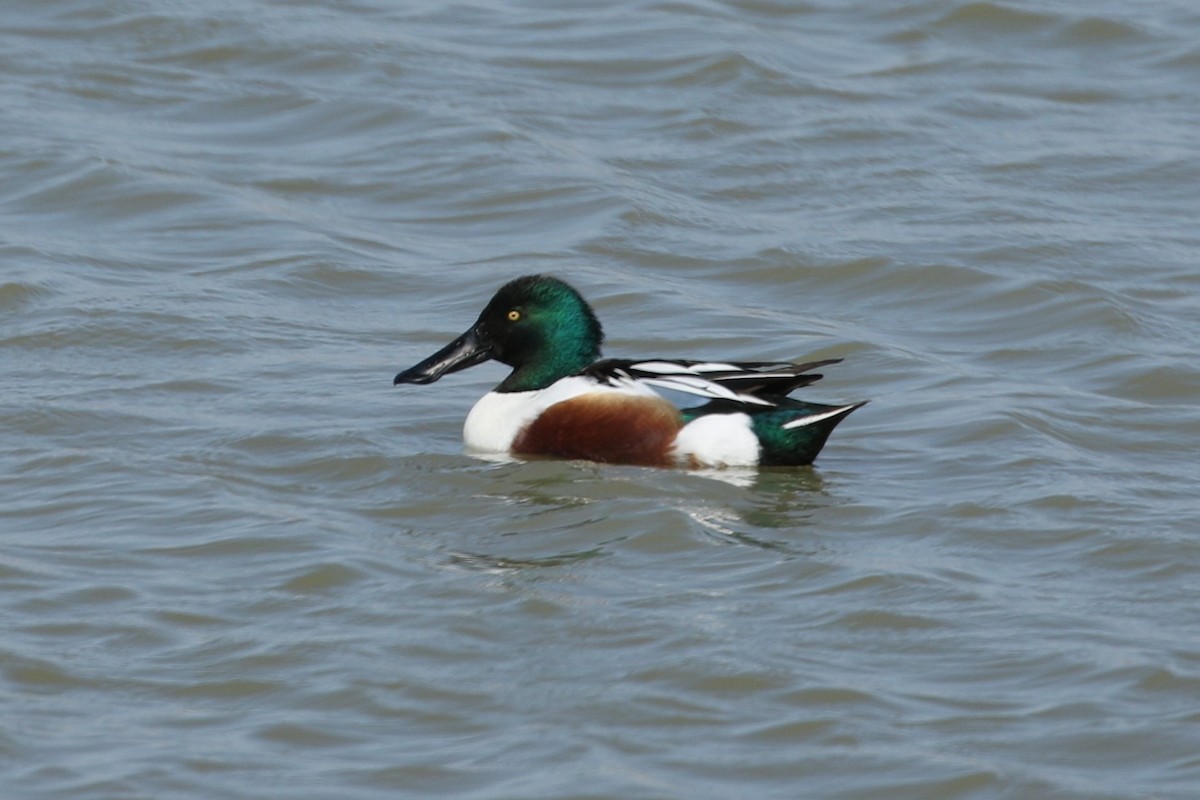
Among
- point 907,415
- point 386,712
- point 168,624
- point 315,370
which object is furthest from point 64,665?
point 907,415

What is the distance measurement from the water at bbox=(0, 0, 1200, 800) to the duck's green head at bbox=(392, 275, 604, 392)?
360 mm

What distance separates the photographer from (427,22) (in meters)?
14.3

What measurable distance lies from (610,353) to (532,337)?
3.50 ft

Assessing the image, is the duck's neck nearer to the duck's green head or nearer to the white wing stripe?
the duck's green head

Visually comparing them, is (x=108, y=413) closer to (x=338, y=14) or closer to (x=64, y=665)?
(x=64, y=665)

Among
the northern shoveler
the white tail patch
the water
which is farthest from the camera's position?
the northern shoveler

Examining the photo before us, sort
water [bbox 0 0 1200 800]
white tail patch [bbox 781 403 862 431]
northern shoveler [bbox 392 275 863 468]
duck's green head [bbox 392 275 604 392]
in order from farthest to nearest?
duck's green head [bbox 392 275 604 392] → northern shoveler [bbox 392 275 863 468] → white tail patch [bbox 781 403 862 431] → water [bbox 0 0 1200 800]

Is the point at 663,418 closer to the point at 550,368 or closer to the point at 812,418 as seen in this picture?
the point at 812,418

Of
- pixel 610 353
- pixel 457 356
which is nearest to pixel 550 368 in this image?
pixel 457 356

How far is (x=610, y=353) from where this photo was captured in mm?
10086

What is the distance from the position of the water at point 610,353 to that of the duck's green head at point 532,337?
360mm

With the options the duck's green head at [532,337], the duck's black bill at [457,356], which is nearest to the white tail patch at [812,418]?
the duck's green head at [532,337]

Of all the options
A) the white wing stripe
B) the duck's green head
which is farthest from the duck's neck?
the white wing stripe

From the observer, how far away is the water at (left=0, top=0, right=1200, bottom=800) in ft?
19.3
